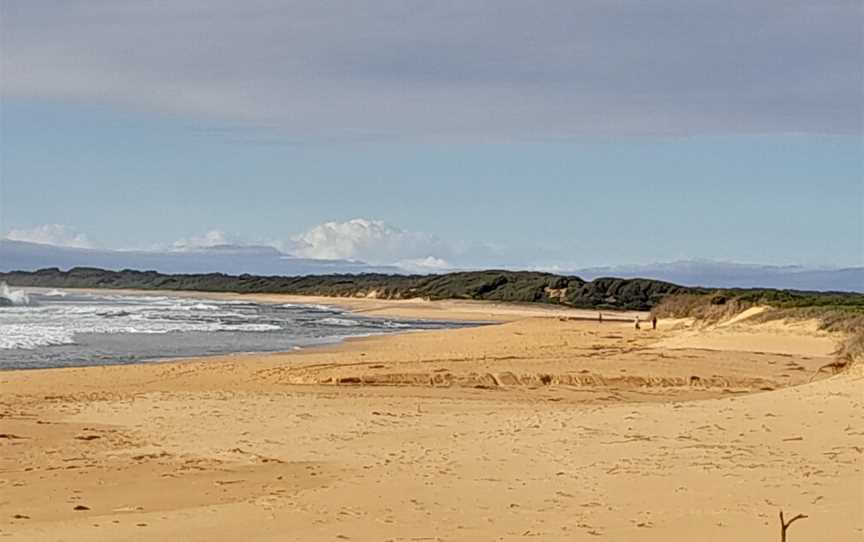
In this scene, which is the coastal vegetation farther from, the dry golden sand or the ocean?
the dry golden sand

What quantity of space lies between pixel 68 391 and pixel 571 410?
29.5ft

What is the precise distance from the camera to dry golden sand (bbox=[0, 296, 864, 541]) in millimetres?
8195

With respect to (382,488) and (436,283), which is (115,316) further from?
(436,283)

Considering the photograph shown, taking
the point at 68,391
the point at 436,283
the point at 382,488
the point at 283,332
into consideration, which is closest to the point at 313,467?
the point at 382,488

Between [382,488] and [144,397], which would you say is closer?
[382,488]

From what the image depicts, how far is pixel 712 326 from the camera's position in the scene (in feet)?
114

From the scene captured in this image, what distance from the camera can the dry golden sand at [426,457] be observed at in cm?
820

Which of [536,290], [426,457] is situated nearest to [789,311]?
[426,457]

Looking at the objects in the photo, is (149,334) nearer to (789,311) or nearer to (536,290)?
(789,311)

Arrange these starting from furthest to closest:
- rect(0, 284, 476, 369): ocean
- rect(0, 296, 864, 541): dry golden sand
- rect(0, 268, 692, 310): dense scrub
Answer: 1. rect(0, 268, 692, 310): dense scrub
2. rect(0, 284, 476, 369): ocean
3. rect(0, 296, 864, 541): dry golden sand

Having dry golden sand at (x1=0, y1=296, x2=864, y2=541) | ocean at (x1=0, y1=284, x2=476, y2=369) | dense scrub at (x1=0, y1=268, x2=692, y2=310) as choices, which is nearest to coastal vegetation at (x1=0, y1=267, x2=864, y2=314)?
dense scrub at (x1=0, y1=268, x2=692, y2=310)

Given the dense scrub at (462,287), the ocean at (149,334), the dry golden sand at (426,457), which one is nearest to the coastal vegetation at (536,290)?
the dense scrub at (462,287)

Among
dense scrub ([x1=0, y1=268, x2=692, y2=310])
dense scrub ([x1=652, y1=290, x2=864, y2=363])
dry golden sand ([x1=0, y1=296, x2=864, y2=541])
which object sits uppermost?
dense scrub ([x1=0, y1=268, x2=692, y2=310])

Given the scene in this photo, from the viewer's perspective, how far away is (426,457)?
11211mm
